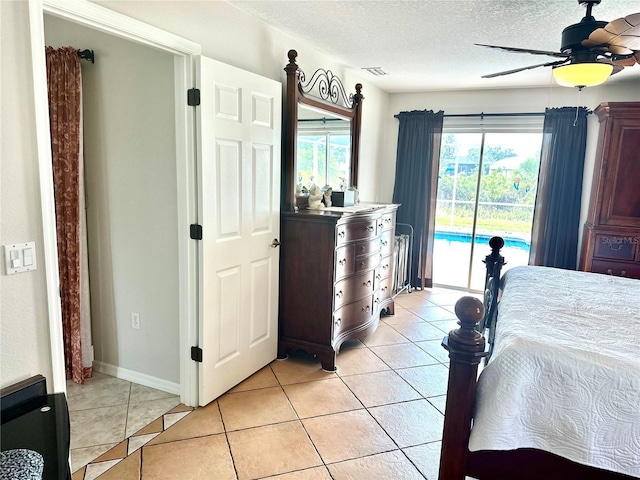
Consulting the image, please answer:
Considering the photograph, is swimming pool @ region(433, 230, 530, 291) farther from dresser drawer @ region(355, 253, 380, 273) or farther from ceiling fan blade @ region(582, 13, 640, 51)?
ceiling fan blade @ region(582, 13, 640, 51)

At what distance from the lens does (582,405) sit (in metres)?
1.44

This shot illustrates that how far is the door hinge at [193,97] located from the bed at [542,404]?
68.5 inches

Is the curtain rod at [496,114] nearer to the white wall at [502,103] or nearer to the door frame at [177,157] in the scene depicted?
the white wall at [502,103]

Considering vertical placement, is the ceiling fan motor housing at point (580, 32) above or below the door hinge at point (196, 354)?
above

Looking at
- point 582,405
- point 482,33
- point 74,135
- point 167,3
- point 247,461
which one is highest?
point 482,33

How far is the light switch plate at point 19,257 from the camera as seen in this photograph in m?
1.48

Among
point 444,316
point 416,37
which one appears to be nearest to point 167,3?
point 416,37

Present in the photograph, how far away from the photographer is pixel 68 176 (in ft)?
8.79

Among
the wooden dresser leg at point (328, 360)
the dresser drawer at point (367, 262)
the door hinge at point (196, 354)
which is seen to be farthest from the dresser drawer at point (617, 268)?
the door hinge at point (196, 354)

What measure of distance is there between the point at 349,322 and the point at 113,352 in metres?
1.77

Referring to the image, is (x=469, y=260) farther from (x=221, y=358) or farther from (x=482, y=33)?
(x=221, y=358)

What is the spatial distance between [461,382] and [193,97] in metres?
1.96

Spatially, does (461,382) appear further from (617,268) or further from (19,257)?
(617,268)

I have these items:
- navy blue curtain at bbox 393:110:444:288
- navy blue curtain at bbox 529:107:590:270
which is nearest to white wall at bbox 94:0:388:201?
navy blue curtain at bbox 393:110:444:288
